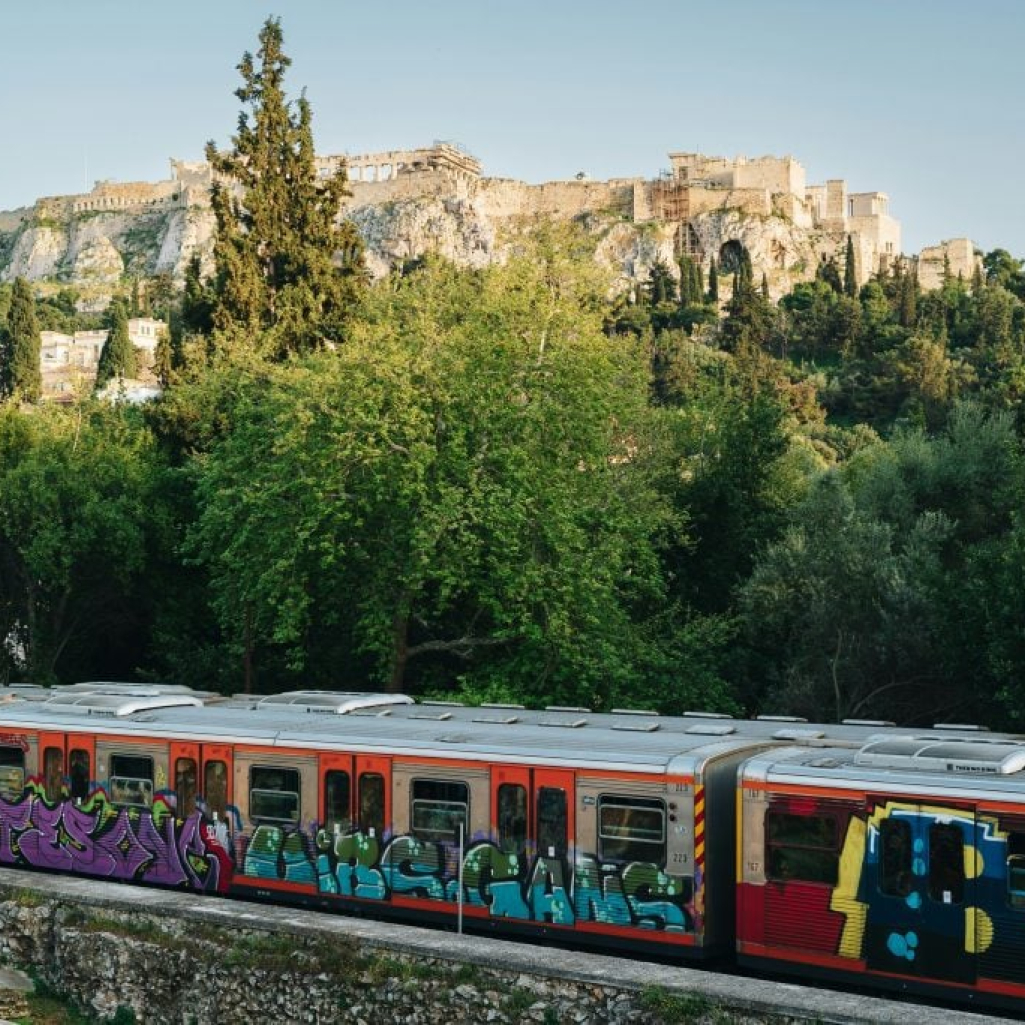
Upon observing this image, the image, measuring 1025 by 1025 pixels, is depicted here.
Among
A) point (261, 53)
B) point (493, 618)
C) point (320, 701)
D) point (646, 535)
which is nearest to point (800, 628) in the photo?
point (646, 535)

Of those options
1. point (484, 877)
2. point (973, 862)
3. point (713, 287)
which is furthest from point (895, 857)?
point (713, 287)

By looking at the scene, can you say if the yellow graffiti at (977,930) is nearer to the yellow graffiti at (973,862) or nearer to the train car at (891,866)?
the train car at (891,866)

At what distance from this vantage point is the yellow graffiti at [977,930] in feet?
38.9

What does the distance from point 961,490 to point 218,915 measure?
73.3ft

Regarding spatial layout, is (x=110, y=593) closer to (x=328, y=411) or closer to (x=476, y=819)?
(x=328, y=411)

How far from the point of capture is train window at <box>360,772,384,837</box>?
1559 cm

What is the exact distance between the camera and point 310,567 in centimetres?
2780

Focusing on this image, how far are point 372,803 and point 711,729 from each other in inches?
150

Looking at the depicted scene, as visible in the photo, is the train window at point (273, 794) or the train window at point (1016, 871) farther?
the train window at point (273, 794)

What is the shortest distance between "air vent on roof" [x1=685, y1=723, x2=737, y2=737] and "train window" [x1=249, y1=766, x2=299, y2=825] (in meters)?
4.50

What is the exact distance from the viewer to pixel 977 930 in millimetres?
11898

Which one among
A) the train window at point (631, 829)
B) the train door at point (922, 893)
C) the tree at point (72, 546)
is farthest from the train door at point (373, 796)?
the tree at point (72, 546)

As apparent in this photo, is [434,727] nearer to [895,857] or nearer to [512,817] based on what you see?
[512,817]

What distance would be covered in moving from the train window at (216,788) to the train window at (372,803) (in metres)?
2.05
